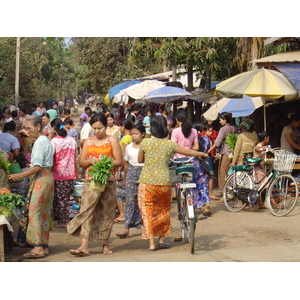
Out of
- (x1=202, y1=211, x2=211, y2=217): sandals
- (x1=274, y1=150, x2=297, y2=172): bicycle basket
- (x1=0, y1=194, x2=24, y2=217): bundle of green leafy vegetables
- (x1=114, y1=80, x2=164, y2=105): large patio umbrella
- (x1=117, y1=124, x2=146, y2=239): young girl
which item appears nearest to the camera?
(x1=0, y1=194, x2=24, y2=217): bundle of green leafy vegetables

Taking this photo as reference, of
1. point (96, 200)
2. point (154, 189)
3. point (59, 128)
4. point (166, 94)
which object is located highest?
point (166, 94)

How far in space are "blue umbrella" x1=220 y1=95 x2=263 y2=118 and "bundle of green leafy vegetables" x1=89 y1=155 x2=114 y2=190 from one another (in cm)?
650

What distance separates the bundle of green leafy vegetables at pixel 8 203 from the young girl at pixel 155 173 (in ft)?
5.20

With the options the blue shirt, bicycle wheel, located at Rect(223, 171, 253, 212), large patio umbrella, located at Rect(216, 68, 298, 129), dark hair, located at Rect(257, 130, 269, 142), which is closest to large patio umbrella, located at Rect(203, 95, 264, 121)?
large patio umbrella, located at Rect(216, 68, 298, 129)

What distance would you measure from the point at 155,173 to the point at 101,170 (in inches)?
28.9

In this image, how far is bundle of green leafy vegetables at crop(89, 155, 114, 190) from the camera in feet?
21.9

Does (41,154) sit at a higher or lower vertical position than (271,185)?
higher

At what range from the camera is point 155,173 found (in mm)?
6949

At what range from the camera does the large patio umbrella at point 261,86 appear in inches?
396

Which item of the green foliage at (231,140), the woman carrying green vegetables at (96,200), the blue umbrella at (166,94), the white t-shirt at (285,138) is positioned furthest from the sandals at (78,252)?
the blue umbrella at (166,94)

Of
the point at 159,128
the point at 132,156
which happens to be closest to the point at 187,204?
the point at 159,128

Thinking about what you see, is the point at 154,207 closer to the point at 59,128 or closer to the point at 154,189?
the point at 154,189

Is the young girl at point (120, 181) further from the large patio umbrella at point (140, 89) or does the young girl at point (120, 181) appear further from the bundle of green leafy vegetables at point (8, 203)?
the large patio umbrella at point (140, 89)

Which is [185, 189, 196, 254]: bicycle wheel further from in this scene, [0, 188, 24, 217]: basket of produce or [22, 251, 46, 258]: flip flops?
[0, 188, 24, 217]: basket of produce
